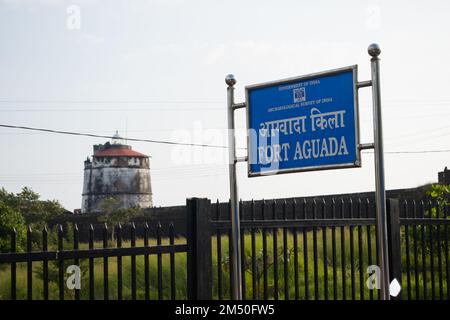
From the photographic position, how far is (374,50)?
Answer: 4160 millimetres

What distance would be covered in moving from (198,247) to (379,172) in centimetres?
143

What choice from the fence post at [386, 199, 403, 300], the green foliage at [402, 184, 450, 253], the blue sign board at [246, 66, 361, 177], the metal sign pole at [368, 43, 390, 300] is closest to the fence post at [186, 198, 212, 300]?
the blue sign board at [246, 66, 361, 177]

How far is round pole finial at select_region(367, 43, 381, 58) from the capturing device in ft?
13.6

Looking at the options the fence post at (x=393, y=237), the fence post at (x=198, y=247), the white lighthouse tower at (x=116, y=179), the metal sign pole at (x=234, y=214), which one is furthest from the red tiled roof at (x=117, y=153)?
the metal sign pole at (x=234, y=214)

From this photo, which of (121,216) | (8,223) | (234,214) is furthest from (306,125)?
(121,216)

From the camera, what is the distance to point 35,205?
41031mm

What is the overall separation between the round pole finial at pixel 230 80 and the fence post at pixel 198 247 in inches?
32.9

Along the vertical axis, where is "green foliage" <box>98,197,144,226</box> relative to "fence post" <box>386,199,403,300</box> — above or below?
above

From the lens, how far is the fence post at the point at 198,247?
15.6 feet

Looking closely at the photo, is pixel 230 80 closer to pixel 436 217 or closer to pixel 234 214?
pixel 234 214

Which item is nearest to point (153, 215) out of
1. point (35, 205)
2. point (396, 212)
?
point (35, 205)

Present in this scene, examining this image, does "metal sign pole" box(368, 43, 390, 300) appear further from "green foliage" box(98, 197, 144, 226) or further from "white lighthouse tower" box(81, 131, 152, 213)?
"white lighthouse tower" box(81, 131, 152, 213)

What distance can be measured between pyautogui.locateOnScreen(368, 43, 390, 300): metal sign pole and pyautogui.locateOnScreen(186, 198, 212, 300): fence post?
4.19 ft
